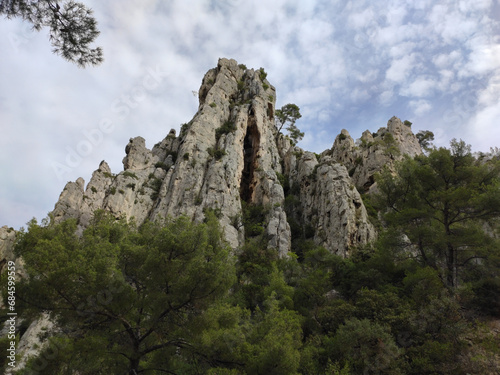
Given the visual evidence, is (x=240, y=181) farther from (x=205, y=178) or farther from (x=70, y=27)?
(x=70, y=27)

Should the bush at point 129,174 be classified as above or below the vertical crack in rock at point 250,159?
below

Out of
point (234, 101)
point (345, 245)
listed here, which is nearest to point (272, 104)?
point (234, 101)

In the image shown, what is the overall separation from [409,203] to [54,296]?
18.8m

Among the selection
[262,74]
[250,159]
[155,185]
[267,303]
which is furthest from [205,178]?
[262,74]

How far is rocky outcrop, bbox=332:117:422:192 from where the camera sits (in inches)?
1569

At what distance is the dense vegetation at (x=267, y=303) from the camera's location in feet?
30.8

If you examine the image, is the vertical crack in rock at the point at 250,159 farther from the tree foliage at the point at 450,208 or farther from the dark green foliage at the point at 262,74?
the tree foliage at the point at 450,208

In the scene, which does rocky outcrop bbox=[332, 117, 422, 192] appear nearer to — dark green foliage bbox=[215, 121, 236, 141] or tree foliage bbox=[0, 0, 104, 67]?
dark green foliage bbox=[215, 121, 236, 141]

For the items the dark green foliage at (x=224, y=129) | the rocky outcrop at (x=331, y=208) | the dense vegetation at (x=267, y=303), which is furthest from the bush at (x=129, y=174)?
the dense vegetation at (x=267, y=303)

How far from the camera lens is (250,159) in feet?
147

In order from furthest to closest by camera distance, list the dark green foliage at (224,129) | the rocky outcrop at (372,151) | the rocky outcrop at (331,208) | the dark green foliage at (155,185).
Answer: the dark green foliage at (224,129) → the rocky outcrop at (372,151) → the dark green foliage at (155,185) → the rocky outcrop at (331,208)

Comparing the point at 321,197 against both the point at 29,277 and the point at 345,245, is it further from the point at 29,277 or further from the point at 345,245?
the point at 29,277

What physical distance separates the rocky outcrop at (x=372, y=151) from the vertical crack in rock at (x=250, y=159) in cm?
1509

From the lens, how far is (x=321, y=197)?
109ft
